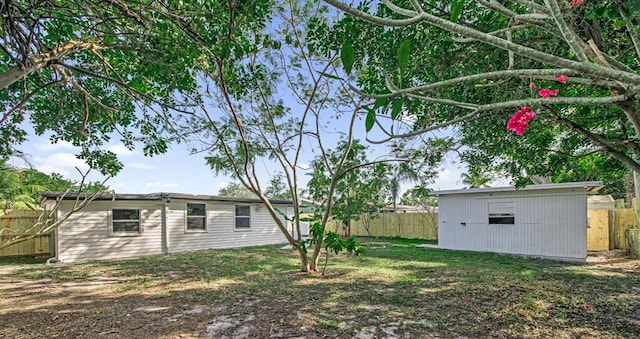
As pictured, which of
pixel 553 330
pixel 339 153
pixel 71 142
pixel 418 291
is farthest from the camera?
pixel 339 153

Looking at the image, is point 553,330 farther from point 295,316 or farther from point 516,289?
point 295,316

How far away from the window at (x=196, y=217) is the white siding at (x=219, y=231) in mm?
155

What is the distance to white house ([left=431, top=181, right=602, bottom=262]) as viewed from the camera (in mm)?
8727

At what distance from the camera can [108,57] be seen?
4.96m

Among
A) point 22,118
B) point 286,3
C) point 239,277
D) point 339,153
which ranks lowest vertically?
point 239,277

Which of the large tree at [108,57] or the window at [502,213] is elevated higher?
the large tree at [108,57]

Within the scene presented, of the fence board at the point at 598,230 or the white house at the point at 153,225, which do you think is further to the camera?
the fence board at the point at 598,230

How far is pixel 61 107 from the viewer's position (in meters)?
4.60

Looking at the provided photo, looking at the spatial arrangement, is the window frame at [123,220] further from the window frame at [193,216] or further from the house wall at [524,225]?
the house wall at [524,225]

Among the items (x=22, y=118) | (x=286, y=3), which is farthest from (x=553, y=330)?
(x=22, y=118)

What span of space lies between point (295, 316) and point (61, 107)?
448 cm

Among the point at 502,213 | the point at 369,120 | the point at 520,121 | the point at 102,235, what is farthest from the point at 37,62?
the point at 502,213

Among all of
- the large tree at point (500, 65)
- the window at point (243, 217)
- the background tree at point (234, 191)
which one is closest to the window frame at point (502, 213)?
the large tree at point (500, 65)

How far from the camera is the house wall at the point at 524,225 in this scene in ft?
28.7
